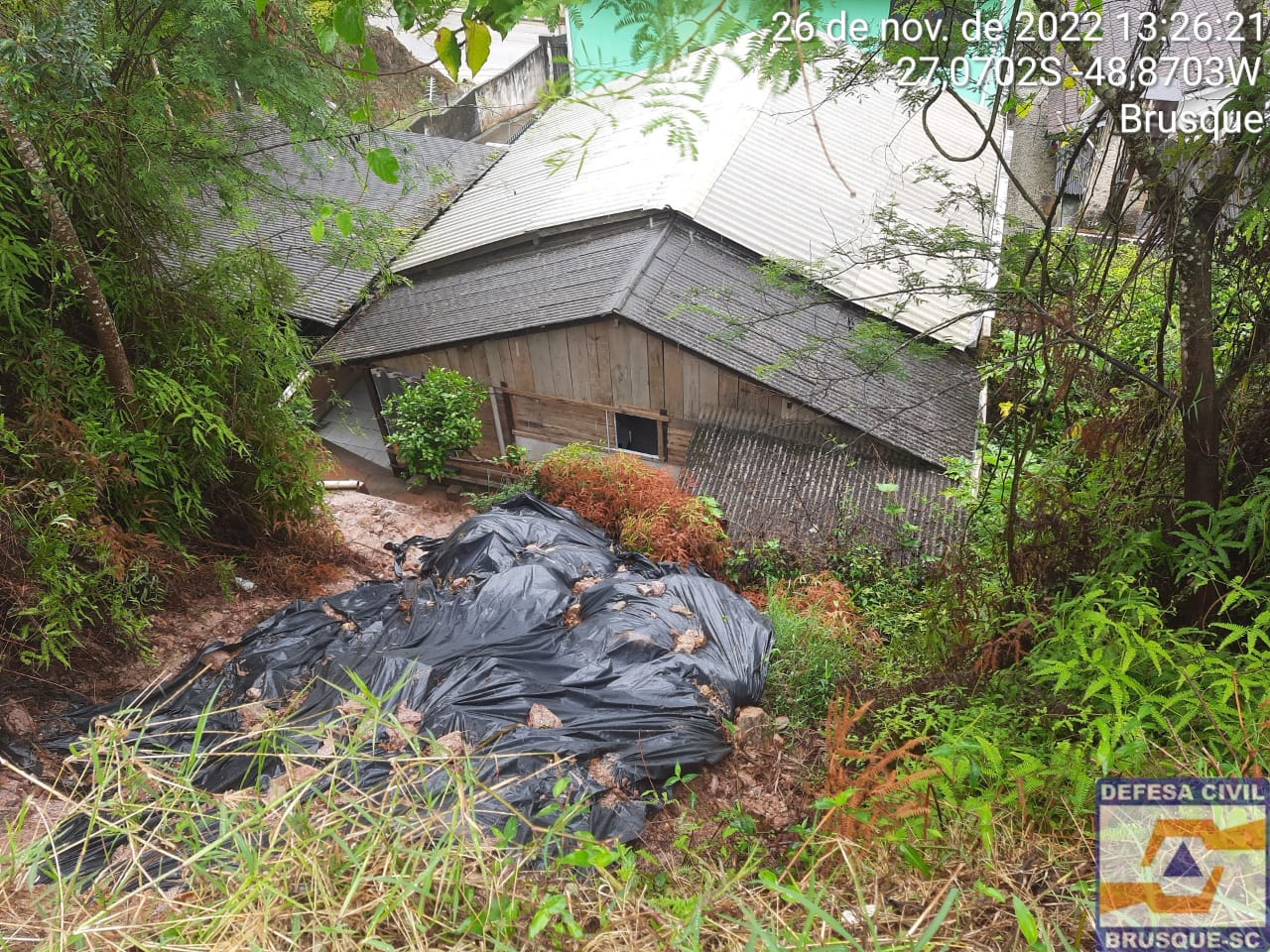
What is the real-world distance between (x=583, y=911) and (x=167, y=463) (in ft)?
14.4

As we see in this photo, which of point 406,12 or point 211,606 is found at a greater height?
point 406,12

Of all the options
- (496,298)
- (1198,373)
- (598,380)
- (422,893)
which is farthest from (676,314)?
(422,893)

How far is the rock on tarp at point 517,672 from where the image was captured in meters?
3.72

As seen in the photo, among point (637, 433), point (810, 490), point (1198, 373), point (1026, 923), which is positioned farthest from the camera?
point (637, 433)

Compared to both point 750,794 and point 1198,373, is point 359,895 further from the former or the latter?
point 1198,373

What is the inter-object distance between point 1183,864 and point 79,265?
17.5 ft

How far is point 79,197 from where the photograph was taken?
4.21 metres

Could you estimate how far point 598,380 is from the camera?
330 inches

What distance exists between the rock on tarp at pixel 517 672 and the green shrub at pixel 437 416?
3.07 m

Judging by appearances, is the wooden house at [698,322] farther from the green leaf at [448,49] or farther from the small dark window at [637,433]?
the green leaf at [448,49]

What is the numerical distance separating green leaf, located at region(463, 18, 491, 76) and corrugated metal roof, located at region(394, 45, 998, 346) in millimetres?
6758

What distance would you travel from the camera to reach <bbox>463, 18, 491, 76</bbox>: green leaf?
1.75m

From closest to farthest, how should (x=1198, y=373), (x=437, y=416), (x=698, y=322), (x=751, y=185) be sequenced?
(x=1198, y=373) < (x=698, y=322) < (x=437, y=416) < (x=751, y=185)

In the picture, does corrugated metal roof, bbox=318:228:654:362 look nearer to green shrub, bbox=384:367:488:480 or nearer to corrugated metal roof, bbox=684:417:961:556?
green shrub, bbox=384:367:488:480
